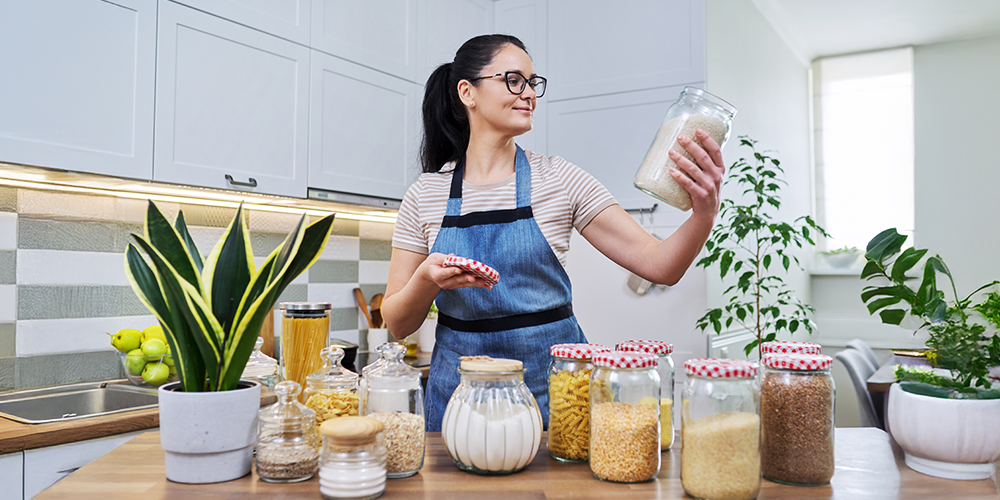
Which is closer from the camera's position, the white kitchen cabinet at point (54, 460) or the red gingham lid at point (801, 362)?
the red gingham lid at point (801, 362)

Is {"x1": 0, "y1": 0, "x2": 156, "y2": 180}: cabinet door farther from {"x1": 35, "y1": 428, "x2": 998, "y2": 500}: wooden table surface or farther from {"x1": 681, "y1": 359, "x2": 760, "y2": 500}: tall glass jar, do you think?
{"x1": 681, "y1": 359, "x2": 760, "y2": 500}: tall glass jar

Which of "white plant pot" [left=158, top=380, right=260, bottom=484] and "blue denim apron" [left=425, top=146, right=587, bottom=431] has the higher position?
"blue denim apron" [left=425, top=146, right=587, bottom=431]

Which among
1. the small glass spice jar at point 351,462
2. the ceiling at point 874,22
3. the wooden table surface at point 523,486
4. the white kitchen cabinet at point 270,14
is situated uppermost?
the ceiling at point 874,22

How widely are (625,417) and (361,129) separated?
212cm

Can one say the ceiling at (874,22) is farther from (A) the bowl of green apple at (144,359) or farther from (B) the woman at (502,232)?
(A) the bowl of green apple at (144,359)

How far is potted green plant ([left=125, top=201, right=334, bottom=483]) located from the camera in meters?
0.88

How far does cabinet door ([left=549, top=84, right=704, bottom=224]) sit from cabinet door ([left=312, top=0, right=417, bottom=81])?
0.80m

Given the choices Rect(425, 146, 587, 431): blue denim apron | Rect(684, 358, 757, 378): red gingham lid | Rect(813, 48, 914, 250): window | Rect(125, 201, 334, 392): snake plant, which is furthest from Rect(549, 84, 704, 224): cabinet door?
Rect(813, 48, 914, 250): window

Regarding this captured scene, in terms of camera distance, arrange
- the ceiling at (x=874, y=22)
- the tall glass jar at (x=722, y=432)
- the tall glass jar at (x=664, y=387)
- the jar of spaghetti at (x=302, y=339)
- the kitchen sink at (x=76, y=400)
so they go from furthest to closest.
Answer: the ceiling at (x=874, y=22) → the kitchen sink at (x=76, y=400) → the jar of spaghetti at (x=302, y=339) → the tall glass jar at (x=664, y=387) → the tall glass jar at (x=722, y=432)

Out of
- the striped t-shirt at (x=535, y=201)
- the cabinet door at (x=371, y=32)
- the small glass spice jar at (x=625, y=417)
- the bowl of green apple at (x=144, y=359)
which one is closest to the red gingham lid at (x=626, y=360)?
the small glass spice jar at (x=625, y=417)

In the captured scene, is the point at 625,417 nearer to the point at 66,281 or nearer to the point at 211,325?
the point at 211,325

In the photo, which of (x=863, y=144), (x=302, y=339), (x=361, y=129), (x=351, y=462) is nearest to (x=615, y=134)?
(x=361, y=129)

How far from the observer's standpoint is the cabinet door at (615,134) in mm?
3055

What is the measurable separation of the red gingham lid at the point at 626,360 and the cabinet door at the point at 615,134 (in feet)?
7.19
